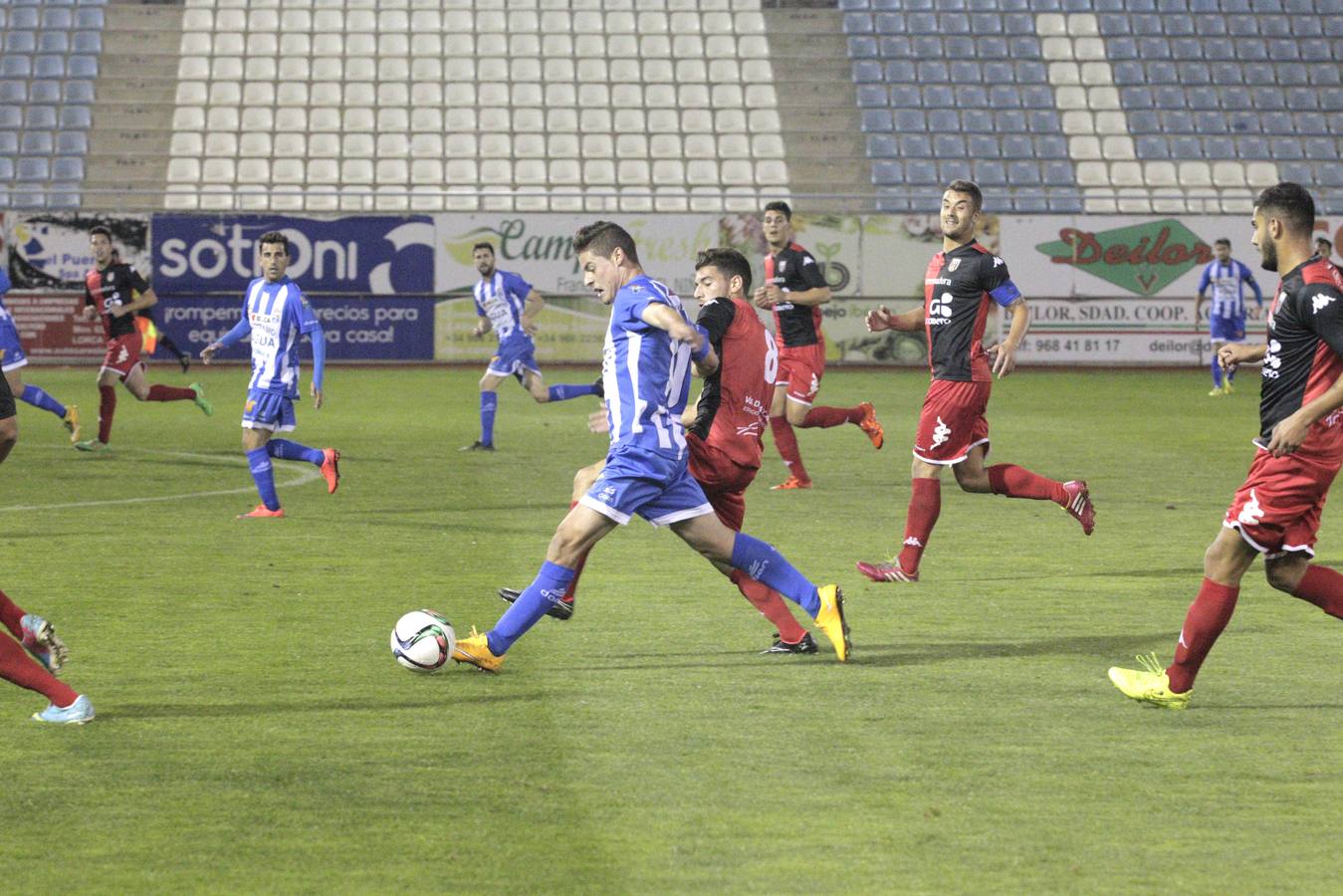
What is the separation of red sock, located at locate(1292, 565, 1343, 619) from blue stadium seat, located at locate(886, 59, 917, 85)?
1152 inches

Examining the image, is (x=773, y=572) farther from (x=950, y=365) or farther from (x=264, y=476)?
(x=264, y=476)

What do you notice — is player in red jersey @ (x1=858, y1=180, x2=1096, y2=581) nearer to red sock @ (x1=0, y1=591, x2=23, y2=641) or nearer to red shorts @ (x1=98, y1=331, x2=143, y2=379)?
red sock @ (x1=0, y1=591, x2=23, y2=641)

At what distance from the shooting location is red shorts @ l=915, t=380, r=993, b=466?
9.30m

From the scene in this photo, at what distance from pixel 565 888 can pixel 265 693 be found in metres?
2.51

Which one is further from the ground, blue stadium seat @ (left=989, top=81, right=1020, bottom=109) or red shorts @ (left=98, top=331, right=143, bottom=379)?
blue stadium seat @ (left=989, top=81, right=1020, bottom=109)

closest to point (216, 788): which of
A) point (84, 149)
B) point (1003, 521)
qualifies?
point (1003, 521)

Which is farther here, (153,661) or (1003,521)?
(1003,521)

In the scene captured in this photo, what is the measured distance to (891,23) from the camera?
1403 inches

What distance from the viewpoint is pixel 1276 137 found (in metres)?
34.2

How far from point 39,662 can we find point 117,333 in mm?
11825

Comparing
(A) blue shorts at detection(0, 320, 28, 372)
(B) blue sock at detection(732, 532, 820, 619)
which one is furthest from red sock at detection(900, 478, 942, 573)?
(A) blue shorts at detection(0, 320, 28, 372)

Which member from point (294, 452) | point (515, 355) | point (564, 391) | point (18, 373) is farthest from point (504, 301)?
point (294, 452)

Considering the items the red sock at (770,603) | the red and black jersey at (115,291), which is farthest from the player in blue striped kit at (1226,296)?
the red sock at (770,603)

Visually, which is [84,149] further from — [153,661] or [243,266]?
[153,661]
